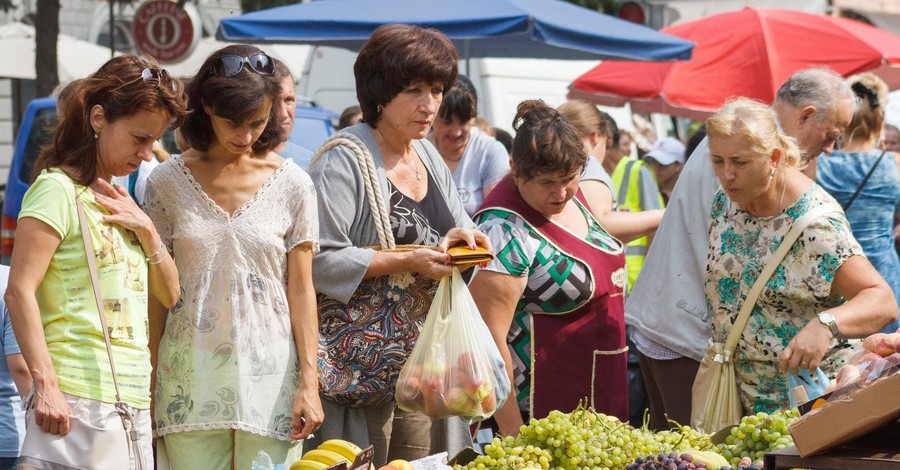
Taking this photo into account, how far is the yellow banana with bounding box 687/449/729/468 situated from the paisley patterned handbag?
0.88 m

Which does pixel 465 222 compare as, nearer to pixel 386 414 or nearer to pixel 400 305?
pixel 400 305

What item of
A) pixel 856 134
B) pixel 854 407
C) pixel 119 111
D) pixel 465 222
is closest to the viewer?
pixel 854 407

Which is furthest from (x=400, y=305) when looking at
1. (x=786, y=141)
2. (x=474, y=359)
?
(x=786, y=141)

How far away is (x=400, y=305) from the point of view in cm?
366

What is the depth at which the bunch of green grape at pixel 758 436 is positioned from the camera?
11.1ft

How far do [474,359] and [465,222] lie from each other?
0.57 meters

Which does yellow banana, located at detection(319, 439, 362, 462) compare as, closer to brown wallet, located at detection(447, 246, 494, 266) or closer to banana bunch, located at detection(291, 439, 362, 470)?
banana bunch, located at detection(291, 439, 362, 470)

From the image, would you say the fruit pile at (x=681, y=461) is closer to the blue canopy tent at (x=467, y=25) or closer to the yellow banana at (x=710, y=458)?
the yellow banana at (x=710, y=458)

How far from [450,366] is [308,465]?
51 cm

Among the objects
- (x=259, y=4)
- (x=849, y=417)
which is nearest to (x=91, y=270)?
(x=849, y=417)

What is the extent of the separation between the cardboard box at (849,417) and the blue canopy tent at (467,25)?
4.92 meters

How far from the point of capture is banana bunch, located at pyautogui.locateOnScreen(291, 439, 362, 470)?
3.19 meters

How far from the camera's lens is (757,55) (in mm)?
8406

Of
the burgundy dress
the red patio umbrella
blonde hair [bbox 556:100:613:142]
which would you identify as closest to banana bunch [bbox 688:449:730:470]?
the burgundy dress
